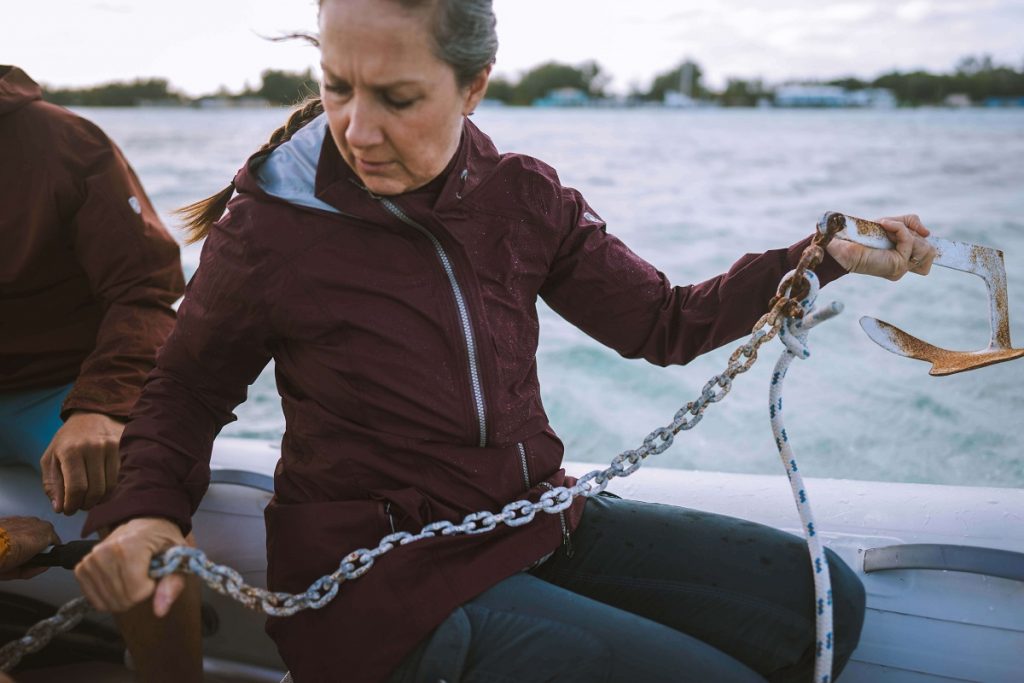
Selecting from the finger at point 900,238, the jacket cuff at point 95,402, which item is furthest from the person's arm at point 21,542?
the finger at point 900,238

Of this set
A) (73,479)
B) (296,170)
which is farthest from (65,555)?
(296,170)

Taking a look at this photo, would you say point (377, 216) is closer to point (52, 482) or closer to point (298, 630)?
point (298, 630)

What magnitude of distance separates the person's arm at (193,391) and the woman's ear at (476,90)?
380 millimetres

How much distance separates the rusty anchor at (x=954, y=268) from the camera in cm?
145

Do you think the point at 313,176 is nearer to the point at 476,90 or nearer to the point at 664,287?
the point at 476,90

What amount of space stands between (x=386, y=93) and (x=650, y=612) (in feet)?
3.01

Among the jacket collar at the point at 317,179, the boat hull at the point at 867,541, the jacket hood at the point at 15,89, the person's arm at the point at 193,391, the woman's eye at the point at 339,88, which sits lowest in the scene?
the boat hull at the point at 867,541

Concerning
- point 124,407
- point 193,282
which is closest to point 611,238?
point 193,282

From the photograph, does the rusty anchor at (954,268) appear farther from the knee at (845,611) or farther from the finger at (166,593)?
the finger at (166,593)

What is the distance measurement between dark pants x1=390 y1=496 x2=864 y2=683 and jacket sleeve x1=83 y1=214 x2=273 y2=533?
427 millimetres

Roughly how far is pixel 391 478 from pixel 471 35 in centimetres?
66

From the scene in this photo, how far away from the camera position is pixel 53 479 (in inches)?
71.7

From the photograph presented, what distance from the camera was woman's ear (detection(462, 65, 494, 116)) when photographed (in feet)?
4.50

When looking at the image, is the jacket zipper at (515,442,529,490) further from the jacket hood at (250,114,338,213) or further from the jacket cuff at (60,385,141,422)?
the jacket cuff at (60,385,141,422)
